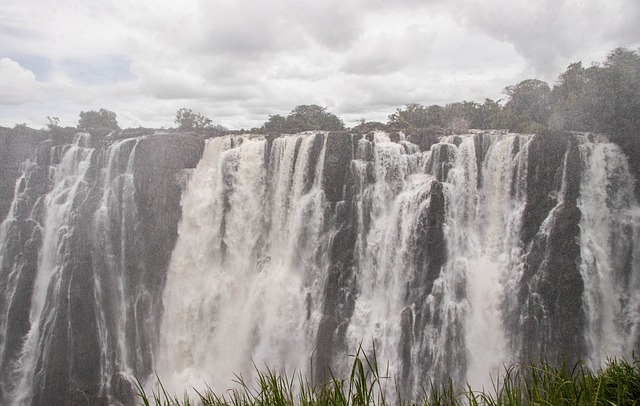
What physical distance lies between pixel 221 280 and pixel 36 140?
885cm

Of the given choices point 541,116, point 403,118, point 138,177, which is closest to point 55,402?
point 138,177

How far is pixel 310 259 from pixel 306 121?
1366 centimetres

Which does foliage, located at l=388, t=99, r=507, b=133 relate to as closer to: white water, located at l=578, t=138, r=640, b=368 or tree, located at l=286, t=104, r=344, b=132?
tree, located at l=286, t=104, r=344, b=132

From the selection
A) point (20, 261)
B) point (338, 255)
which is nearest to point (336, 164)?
point (338, 255)

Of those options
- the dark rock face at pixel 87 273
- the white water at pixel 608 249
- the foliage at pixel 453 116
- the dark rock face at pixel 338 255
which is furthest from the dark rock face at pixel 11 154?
the white water at pixel 608 249

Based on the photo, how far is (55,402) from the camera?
45.2ft

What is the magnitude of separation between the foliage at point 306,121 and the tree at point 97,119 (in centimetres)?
1067

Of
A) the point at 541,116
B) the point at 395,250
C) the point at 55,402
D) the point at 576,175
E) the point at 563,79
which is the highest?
the point at 563,79

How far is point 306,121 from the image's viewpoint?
26281 millimetres

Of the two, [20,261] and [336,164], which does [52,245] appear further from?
[336,164]

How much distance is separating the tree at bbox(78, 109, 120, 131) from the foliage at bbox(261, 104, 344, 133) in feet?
35.0

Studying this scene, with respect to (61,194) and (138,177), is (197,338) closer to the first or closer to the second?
(138,177)

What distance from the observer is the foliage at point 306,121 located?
1016 inches

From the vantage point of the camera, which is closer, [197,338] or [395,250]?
[395,250]
